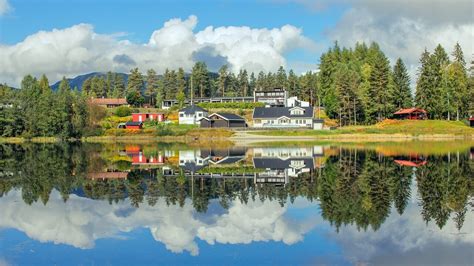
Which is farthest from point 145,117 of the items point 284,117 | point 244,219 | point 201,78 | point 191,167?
point 244,219

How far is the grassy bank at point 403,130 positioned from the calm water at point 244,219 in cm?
4492

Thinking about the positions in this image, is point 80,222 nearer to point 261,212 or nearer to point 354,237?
point 261,212

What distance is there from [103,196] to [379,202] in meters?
11.0

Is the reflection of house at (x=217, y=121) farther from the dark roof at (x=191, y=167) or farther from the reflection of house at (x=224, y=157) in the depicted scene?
the dark roof at (x=191, y=167)

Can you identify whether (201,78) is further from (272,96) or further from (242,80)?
(272,96)

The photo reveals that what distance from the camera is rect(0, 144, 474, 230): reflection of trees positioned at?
51.2 ft

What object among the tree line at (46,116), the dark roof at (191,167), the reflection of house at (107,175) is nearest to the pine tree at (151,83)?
the tree line at (46,116)

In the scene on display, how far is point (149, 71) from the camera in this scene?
124188 mm

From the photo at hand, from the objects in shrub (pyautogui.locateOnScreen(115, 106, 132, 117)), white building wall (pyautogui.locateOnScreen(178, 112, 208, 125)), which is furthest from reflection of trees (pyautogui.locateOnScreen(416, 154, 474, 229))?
shrub (pyautogui.locateOnScreen(115, 106, 132, 117))

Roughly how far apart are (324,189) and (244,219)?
6640 mm

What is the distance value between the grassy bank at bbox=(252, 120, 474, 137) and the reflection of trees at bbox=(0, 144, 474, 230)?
40315 millimetres

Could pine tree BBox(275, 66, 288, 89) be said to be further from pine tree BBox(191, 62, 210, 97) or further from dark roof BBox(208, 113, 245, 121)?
dark roof BBox(208, 113, 245, 121)

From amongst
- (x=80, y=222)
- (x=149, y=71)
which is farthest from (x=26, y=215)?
(x=149, y=71)

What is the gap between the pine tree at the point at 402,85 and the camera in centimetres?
8423
